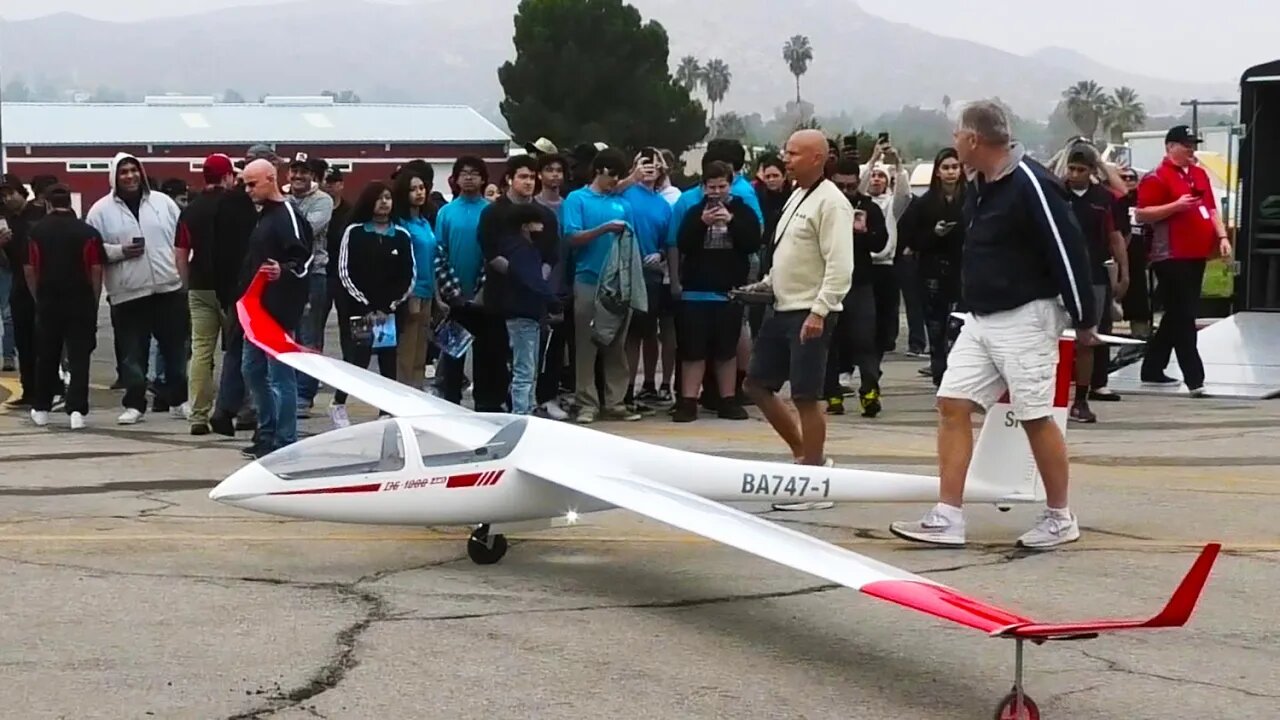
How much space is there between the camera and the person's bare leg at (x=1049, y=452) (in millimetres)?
7234

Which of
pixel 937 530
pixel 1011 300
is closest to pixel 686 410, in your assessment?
pixel 937 530

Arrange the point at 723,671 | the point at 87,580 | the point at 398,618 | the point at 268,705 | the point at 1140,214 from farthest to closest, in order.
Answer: the point at 1140,214 < the point at 87,580 < the point at 398,618 < the point at 723,671 < the point at 268,705

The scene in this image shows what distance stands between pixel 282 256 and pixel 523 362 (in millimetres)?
1925

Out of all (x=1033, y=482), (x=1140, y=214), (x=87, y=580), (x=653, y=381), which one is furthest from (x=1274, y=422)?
(x=87, y=580)

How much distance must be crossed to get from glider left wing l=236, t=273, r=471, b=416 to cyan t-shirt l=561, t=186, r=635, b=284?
3136mm

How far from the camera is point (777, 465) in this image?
7320mm

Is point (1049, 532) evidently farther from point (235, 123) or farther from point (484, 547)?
point (235, 123)

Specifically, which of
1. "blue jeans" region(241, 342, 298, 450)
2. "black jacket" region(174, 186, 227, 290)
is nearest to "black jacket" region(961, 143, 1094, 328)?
"blue jeans" region(241, 342, 298, 450)

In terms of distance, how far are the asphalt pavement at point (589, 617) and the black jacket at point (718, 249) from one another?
321 cm

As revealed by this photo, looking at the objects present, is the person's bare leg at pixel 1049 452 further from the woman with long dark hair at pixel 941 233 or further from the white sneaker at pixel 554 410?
the woman with long dark hair at pixel 941 233

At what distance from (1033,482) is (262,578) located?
3.35m

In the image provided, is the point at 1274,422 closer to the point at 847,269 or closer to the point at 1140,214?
the point at 1140,214

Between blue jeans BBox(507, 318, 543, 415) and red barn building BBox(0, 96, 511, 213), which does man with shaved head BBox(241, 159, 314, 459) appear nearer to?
blue jeans BBox(507, 318, 543, 415)

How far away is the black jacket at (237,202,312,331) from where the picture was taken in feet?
32.8
